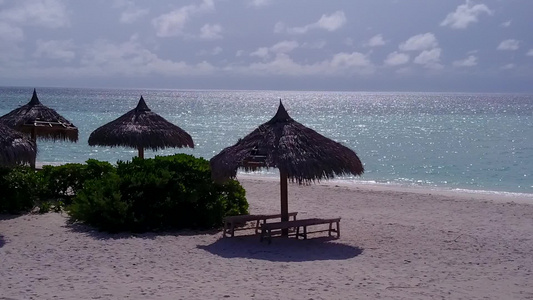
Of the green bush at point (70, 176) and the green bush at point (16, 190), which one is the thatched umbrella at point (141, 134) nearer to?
the green bush at point (70, 176)

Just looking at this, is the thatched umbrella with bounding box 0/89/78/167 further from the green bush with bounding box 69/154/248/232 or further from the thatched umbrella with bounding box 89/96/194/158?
the green bush with bounding box 69/154/248/232

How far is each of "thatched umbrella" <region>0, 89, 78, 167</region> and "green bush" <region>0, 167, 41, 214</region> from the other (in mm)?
2755

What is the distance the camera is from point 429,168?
27.1 m

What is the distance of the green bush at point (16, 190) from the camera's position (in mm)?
10688

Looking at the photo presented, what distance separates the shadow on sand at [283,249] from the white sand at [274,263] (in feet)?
0.05

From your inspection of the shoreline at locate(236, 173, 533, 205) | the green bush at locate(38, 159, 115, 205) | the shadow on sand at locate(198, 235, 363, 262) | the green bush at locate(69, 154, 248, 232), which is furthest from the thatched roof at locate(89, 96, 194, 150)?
the shoreline at locate(236, 173, 533, 205)

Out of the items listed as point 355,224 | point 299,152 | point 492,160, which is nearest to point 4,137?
point 299,152

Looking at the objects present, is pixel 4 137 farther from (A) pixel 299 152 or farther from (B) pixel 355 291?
(B) pixel 355 291

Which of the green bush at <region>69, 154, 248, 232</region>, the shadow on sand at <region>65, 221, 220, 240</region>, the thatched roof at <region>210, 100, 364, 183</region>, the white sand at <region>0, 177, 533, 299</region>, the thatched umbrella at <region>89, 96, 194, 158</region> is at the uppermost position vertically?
the thatched umbrella at <region>89, 96, 194, 158</region>

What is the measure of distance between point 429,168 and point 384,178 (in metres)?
4.33

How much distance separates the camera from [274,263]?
8227mm

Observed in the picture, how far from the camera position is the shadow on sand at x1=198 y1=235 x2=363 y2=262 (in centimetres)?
859

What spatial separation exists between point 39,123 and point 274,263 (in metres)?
7.77

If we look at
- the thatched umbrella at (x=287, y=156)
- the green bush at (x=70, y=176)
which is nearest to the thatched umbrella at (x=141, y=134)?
the green bush at (x=70, y=176)
